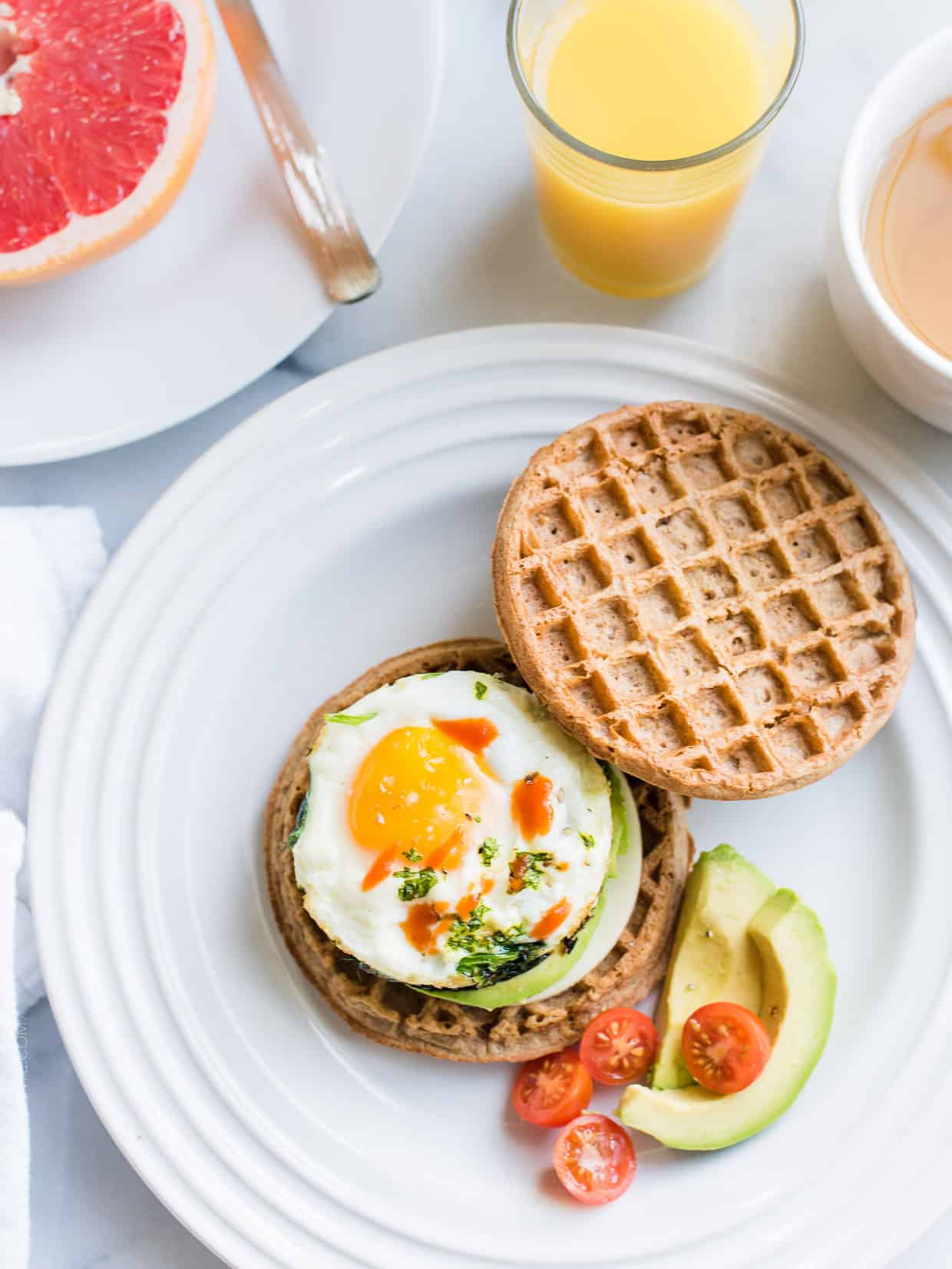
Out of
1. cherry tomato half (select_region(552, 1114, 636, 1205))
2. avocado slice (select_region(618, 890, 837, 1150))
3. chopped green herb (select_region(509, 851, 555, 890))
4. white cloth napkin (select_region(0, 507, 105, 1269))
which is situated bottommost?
cherry tomato half (select_region(552, 1114, 636, 1205))

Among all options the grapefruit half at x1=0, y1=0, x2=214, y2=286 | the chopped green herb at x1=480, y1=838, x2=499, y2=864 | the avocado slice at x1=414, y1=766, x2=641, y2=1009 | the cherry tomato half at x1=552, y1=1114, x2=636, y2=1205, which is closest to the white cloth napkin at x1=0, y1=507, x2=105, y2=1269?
the grapefruit half at x1=0, y1=0, x2=214, y2=286

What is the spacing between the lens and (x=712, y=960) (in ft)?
8.59

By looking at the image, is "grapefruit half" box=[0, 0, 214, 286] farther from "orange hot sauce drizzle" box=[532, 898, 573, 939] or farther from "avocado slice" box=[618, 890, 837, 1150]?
"avocado slice" box=[618, 890, 837, 1150]

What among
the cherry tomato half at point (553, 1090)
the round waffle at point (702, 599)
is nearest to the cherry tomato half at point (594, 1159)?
the cherry tomato half at point (553, 1090)

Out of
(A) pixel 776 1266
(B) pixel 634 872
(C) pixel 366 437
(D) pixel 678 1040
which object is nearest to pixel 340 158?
(C) pixel 366 437

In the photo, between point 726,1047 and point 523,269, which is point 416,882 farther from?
point 523,269

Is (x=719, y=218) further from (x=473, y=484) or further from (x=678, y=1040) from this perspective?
(x=678, y=1040)

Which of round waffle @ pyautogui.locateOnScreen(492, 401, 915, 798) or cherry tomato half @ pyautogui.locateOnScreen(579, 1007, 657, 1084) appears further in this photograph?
cherry tomato half @ pyautogui.locateOnScreen(579, 1007, 657, 1084)

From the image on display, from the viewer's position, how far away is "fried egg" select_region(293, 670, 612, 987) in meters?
2.32

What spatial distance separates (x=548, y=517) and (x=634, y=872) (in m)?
0.81

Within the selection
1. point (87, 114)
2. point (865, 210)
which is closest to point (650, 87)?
point (865, 210)

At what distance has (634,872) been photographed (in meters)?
2.60

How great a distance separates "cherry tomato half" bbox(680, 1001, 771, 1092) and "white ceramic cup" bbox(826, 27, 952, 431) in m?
1.37

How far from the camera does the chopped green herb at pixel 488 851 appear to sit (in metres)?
2.33
